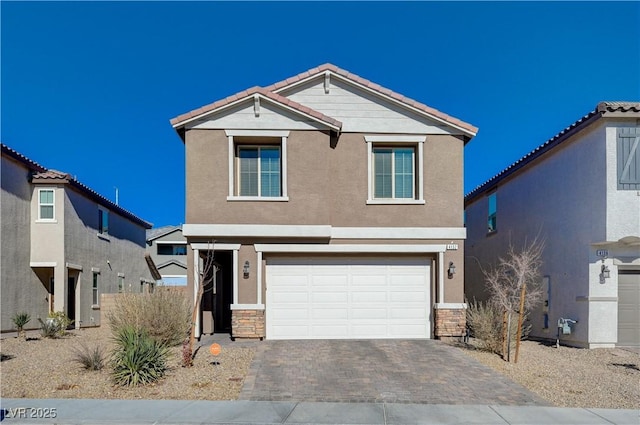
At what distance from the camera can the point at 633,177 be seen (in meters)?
11.7

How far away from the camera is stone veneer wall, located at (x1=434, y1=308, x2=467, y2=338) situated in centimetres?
1278

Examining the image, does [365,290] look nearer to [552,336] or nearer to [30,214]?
[552,336]

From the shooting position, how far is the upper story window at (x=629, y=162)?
1166cm

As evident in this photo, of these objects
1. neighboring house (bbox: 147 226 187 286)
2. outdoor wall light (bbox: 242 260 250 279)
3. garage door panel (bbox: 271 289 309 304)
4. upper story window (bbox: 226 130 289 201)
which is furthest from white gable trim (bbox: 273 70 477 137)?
neighboring house (bbox: 147 226 187 286)

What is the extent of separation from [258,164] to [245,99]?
1893 millimetres

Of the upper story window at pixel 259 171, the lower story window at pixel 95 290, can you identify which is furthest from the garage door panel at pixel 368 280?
the lower story window at pixel 95 290

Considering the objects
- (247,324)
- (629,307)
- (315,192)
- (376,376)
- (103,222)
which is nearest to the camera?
(376,376)

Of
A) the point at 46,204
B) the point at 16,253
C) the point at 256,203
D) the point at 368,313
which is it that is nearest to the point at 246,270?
the point at 256,203

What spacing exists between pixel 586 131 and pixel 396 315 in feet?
24.6

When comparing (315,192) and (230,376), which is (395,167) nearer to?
(315,192)

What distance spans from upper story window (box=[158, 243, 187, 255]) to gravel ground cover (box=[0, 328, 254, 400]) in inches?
1168

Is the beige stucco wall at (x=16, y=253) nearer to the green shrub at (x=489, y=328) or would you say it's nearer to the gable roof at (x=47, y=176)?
the gable roof at (x=47, y=176)

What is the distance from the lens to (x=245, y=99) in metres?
12.7

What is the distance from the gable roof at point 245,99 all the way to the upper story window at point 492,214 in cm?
940
